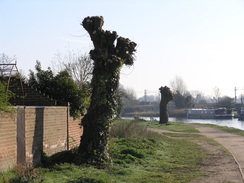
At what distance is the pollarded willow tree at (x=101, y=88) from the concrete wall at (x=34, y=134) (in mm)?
1139

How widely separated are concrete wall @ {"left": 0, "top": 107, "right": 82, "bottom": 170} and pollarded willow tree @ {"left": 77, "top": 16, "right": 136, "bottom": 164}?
44.8 inches

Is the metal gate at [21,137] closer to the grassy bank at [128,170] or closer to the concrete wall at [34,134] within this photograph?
the concrete wall at [34,134]

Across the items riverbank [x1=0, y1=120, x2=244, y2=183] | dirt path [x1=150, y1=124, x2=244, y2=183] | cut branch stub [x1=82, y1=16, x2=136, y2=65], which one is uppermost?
cut branch stub [x1=82, y1=16, x2=136, y2=65]

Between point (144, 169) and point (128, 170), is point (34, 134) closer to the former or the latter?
point (128, 170)

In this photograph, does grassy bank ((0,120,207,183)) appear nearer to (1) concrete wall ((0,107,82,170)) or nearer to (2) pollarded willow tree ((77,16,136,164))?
(1) concrete wall ((0,107,82,170))

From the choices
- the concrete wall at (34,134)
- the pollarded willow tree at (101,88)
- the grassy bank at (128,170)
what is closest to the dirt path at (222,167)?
the grassy bank at (128,170)

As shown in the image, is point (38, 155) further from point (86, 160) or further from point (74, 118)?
point (74, 118)

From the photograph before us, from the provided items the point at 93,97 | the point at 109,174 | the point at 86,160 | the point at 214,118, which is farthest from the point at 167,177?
the point at 214,118

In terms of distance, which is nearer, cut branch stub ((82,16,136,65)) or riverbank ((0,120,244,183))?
riverbank ((0,120,244,183))

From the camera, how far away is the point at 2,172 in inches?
368

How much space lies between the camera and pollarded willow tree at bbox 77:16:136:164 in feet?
42.0

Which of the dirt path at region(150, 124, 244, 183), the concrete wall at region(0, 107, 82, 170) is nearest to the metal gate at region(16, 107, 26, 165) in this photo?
the concrete wall at region(0, 107, 82, 170)

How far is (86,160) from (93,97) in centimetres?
230

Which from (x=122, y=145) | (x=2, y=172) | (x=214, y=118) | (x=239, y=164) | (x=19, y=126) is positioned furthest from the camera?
(x=214, y=118)
